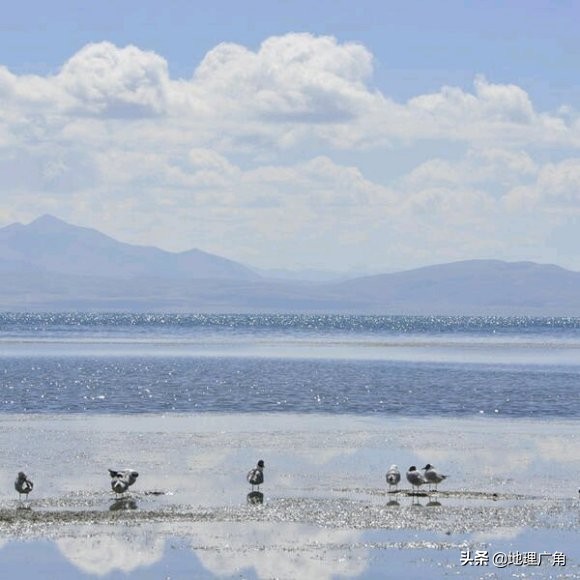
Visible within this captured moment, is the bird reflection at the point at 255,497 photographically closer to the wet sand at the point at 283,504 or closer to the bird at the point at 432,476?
the wet sand at the point at 283,504

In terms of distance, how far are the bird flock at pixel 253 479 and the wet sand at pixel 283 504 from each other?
36 centimetres

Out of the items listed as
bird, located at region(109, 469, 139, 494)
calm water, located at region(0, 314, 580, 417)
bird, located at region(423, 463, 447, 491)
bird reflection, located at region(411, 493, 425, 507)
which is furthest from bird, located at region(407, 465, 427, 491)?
calm water, located at region(0, 314, 580, 417)

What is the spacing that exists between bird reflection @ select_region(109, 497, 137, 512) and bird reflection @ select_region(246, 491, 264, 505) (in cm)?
289

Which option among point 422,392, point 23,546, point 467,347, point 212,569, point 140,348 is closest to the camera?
point 212,569

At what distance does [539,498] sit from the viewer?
1305 inches

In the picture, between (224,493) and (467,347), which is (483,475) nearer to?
(224,493)

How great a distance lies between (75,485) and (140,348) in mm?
102377

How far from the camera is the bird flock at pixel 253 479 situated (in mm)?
32125

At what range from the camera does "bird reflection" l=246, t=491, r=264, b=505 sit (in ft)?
105

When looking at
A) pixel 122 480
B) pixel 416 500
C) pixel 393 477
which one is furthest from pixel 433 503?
pixel 122 480

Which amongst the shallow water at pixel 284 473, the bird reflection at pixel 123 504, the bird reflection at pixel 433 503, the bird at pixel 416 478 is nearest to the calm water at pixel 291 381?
the shallow water at pixel 284 473

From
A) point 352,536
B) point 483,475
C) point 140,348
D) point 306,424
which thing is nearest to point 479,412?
point 306,424

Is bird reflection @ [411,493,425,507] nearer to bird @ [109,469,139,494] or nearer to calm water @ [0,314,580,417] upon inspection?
bird @ [109,469,139,494]

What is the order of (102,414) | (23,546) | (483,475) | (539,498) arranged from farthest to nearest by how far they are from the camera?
1. (102,414)
2. (483,475)
3. (539,498)
4. (23,546)
